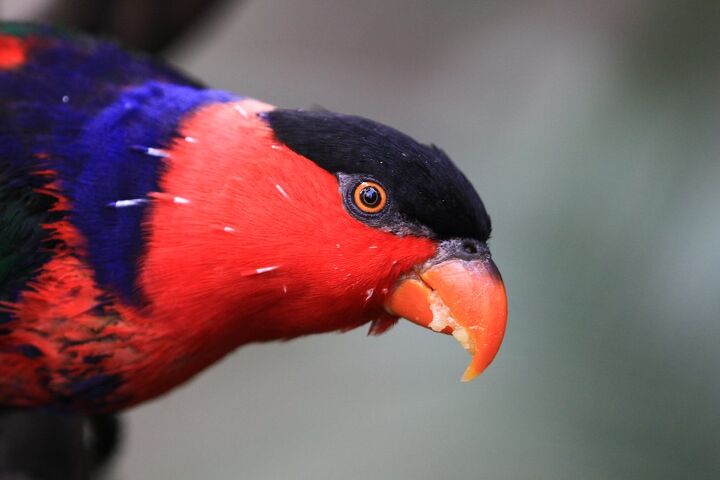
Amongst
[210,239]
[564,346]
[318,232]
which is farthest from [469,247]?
[564,346]

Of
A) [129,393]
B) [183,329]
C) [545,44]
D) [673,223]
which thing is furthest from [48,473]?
[545,44]

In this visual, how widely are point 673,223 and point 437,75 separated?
9.67ft

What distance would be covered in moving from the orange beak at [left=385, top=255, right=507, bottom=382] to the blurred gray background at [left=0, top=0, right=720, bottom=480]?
1163mm

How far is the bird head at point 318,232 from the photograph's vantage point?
3.51 feet

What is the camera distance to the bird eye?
41.8 inches

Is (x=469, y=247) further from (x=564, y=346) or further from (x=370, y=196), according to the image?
(x=564, y=346)

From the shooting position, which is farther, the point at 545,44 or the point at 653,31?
the point at 545,44

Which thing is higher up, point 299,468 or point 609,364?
point 609,364

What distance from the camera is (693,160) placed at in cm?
216

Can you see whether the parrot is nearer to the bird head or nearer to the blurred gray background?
the bird head

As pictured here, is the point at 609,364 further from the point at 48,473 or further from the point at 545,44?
the point at 545,44

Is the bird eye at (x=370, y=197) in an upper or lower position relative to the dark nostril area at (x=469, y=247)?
upper

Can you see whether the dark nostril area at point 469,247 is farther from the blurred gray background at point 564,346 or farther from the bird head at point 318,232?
the blurred gray background at point 564,346

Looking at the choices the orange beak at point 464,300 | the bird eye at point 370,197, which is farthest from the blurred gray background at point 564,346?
the bird eye at point 370,197
